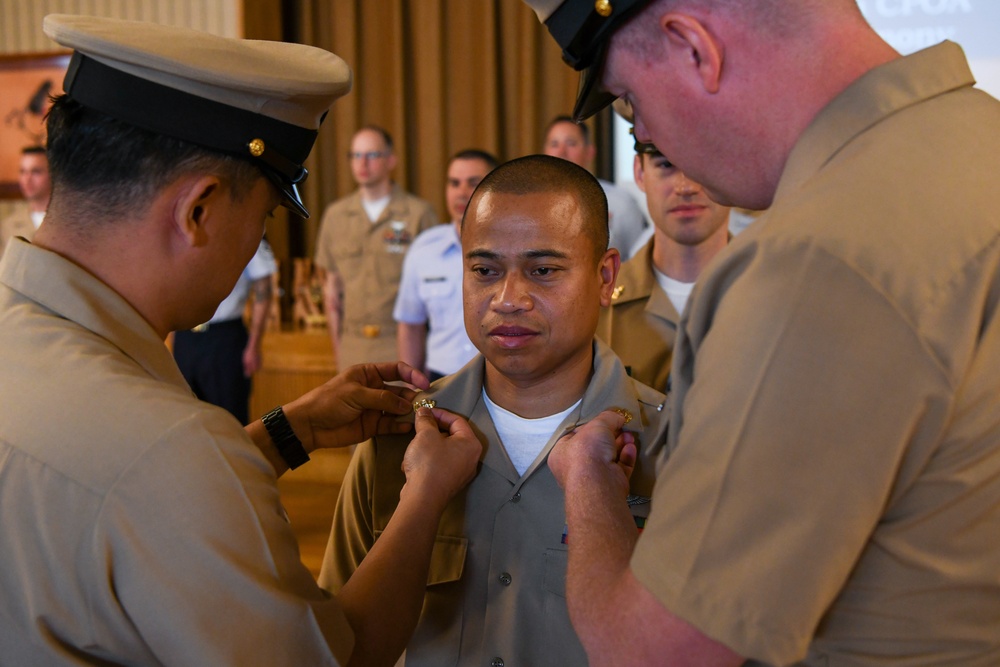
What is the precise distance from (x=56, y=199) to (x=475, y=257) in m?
0.74

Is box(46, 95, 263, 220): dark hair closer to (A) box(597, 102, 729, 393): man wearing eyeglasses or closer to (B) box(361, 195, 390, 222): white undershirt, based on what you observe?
(A) box(597, 102, 729, 393): man wearing eyeglasses

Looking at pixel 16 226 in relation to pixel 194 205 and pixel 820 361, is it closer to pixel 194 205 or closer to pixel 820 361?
pixel 194 205

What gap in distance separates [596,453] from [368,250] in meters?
4.13

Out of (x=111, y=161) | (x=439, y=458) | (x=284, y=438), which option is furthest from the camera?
(x=284, y=438)

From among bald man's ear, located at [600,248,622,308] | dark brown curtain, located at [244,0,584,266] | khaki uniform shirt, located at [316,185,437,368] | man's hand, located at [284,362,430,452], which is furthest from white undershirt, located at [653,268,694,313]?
dark brown curtain, located at [244,0,584,266]

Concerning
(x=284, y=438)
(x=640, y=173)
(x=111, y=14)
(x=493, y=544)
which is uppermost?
(x=111, y=14)

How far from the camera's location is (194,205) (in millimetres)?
1056

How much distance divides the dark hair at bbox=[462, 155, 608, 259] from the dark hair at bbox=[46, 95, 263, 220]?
2.28ft

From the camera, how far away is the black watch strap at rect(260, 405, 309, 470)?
1.56 metres

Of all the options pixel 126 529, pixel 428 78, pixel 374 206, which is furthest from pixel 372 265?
pixel 126 529

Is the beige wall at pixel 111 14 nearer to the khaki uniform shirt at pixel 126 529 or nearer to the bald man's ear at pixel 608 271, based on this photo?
the bald man's ear at pixel 608 271

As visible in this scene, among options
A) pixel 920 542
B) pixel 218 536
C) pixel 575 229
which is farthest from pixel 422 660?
pixel 920 542

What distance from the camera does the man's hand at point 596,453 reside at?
1.12m

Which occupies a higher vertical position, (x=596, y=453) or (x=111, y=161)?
(x=111, y=161)
